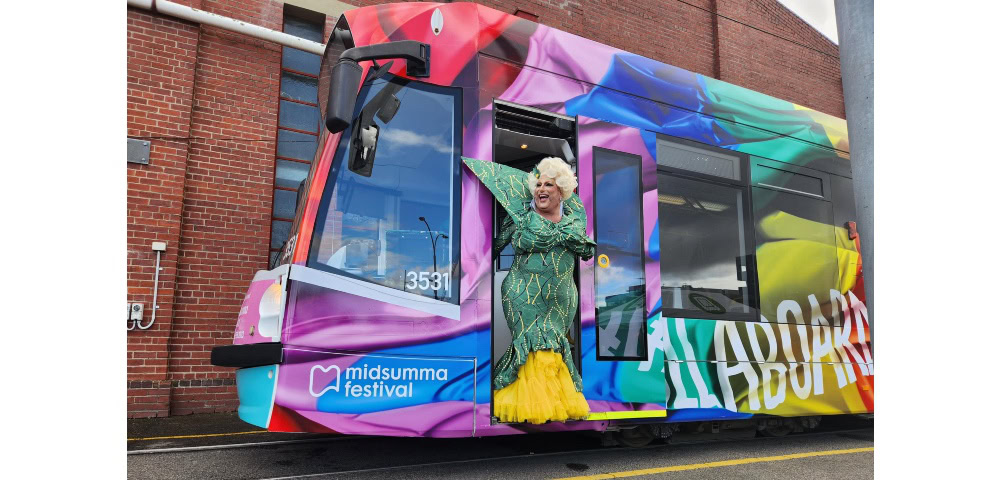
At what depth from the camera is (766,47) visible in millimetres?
12102

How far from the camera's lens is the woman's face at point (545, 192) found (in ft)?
12.8

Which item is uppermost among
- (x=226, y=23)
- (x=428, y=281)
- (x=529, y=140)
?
(x=226, y=23)

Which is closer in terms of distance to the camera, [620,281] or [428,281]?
[428,281]

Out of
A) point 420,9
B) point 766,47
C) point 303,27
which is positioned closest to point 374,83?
point 420,9

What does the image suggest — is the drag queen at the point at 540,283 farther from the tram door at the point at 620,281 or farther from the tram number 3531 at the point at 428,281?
the tram number 3531 at the point at 428,281

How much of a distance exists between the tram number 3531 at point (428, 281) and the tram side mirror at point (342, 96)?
0.92 m

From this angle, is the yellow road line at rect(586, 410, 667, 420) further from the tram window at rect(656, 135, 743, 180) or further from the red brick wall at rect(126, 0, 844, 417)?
the red brick wall at rect(126, 0, 844, 417)

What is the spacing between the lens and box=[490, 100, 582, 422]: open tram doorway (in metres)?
4.10

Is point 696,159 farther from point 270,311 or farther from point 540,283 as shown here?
point 270,311

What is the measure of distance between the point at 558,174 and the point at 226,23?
16.3 ft

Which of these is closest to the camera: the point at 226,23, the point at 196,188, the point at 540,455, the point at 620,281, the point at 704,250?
the point at 620,281

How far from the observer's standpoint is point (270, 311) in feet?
12.0

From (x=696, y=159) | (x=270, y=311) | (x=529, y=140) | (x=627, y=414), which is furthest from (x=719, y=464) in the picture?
(x=270, y=311)

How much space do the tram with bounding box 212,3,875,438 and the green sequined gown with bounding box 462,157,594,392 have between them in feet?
0.39
